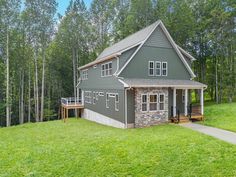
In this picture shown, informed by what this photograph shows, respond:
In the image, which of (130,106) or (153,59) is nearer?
(130,106)

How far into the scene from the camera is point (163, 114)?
54.1 ft

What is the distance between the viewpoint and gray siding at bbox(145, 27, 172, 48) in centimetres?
1773

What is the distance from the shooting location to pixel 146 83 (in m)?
15.9

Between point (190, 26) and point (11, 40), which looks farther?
point (190, 26)

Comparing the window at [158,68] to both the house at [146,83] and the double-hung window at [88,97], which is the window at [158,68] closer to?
the house at [146,83]

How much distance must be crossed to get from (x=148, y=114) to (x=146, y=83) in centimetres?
219

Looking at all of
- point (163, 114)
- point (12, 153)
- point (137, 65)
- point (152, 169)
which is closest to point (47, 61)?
point (137, 65)

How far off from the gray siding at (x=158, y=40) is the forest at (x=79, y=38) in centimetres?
1179

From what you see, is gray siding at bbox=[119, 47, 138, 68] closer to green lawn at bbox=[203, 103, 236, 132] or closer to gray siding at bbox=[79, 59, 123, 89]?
gray siding at bbox=[79, 59, 123, 89]

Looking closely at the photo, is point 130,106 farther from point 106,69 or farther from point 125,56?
point 106,69

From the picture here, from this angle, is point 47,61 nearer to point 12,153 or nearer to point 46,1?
point 46,1

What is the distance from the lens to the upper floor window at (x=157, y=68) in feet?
58.8

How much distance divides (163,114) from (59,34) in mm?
20600

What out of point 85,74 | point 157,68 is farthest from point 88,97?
point 157,68
